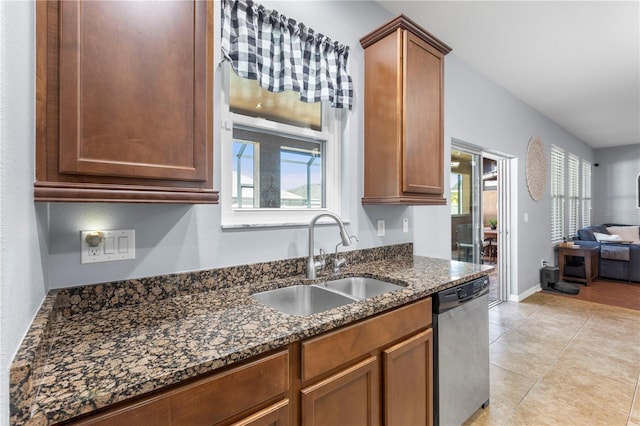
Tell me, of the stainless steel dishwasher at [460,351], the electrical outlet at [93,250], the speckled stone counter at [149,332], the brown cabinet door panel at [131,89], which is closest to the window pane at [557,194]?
the stainless steel dishwasher at [460,351]

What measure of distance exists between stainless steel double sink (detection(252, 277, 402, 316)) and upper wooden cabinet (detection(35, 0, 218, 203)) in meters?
0.66

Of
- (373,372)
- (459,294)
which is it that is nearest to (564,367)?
(459,294)

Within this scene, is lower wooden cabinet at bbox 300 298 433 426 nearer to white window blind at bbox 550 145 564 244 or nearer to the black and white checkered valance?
the black and white checkered valance

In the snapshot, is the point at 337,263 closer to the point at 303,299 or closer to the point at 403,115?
the point at 303,299

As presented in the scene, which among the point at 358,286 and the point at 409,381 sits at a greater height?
the point at 358,286

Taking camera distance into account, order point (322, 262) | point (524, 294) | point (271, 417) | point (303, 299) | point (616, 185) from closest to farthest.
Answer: point (271, 417), point (303, 299), point (322, 262), point (524, 294), point (616, 185)

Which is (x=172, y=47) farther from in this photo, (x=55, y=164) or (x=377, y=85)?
(x=377, y=85)

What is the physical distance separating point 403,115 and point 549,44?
212cm

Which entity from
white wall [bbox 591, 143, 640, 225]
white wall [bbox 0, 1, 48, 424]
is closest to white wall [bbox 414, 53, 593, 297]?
white wall [bbox 0, 1, 48, 424]

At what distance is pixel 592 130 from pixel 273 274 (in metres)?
7.22

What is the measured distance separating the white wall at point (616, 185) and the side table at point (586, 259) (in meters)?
2.76

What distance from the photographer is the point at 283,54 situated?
1.69 m

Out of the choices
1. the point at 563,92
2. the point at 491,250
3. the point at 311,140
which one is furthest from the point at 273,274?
the point at 491,250

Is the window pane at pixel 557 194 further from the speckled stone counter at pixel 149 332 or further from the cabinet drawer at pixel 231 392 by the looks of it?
the cabinet drawer at pixel 231 392
